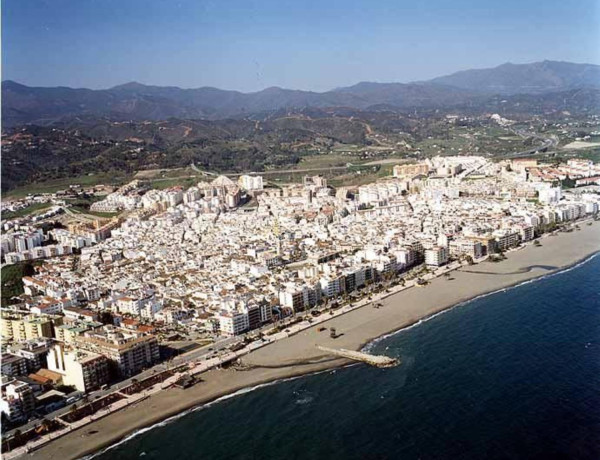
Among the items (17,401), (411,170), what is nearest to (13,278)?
(17,401)

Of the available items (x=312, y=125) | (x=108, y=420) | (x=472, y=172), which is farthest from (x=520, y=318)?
(x=312, y=125)

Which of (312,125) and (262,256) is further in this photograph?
(312,125)

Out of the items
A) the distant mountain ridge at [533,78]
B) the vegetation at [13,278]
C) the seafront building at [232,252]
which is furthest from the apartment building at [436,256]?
the distant mountain ridge at [533,78]

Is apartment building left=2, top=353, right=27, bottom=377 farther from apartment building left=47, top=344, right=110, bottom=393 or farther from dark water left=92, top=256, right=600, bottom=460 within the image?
dark water left=92, top=256, right=600, bottom=460

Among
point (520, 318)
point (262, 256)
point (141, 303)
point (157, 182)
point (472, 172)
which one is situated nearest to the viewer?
point (520, 318)

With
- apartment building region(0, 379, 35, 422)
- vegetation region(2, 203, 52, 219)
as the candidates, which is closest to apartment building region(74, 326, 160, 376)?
apartment building region(0, 379, 35, 422)

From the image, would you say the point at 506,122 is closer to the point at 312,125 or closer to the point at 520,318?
the point at 312,125

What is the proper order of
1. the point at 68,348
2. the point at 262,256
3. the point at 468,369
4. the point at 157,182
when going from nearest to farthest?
the point at 468,369 → the point at 68,348 → the point at 262,256 → the point at 157,182
